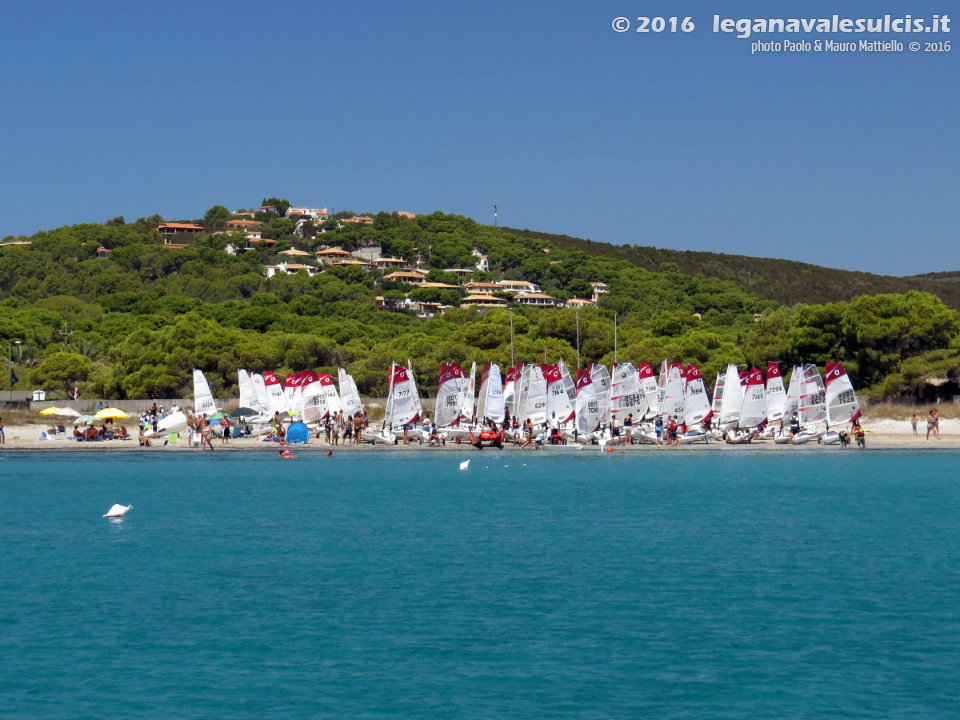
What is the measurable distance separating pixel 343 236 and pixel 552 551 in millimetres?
155119

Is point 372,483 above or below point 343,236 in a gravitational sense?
below

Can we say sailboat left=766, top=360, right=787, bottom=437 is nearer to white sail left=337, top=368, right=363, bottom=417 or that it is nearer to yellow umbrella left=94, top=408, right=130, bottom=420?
white sail left=337, top=368, right=363, bottom=417

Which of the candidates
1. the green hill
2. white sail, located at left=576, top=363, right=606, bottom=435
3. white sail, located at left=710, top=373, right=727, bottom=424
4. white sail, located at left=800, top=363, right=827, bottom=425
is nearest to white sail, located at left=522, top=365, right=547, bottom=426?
white sail, located at left=576, top=363, right=606, bottom=435

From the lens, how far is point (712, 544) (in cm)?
2419

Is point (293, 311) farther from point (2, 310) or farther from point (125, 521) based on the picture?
point (125, 521)

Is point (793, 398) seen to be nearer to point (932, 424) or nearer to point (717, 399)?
point (932, 424)

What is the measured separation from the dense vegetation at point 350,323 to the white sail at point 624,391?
530 inches

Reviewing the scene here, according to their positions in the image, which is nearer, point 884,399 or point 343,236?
point 884,399

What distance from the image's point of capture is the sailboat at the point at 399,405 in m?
46.2

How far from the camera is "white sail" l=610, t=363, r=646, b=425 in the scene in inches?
1891

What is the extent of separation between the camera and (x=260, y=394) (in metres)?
57.7

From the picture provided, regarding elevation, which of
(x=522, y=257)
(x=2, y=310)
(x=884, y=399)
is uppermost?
(x=522, y=257)

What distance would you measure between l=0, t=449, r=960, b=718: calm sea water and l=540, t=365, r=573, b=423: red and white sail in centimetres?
1227

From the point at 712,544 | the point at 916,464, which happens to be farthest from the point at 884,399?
the point at 712,544
